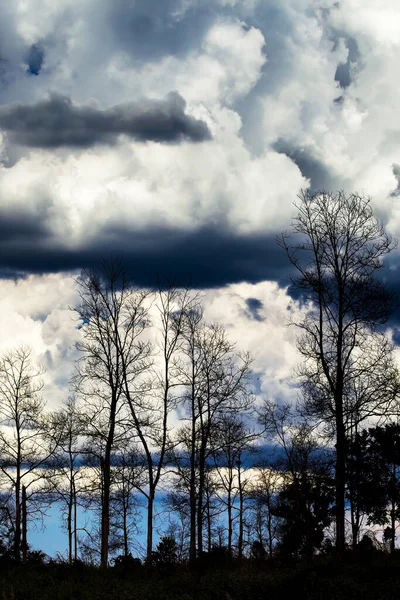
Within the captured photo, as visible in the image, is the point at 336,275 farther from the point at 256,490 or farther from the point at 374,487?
the point at 256,490

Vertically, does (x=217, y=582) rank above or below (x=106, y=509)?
below

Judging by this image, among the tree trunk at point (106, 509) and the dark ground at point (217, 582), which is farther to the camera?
the tree trunk at point (106, 509)

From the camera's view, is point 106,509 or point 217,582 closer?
point 217,582

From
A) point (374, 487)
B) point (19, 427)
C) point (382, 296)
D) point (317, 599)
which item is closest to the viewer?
point (317, 599)

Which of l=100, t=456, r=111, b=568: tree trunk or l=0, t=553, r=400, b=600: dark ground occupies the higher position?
l=100, t=456, r=111, b=568: tree trunk

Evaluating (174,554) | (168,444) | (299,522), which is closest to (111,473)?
(168,444)

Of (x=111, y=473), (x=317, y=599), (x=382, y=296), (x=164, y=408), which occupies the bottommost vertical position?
(x=317, y=599)

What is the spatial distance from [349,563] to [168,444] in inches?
476

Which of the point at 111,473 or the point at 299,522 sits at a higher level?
the point at 111,473

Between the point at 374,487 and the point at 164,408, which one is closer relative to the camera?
the point at 164,408

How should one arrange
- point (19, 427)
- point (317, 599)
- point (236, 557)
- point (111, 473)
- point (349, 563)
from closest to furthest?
point (317, 599)
point (349, 563)
point (236, 557)
point (111, 473)
point (19, 427)

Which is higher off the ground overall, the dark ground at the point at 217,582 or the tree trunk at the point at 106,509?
the tree trunk at the point at 106,509

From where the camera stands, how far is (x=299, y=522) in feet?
137

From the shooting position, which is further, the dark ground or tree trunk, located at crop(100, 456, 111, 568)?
tree trunk, located at crop(100, 456, 111, 568)
